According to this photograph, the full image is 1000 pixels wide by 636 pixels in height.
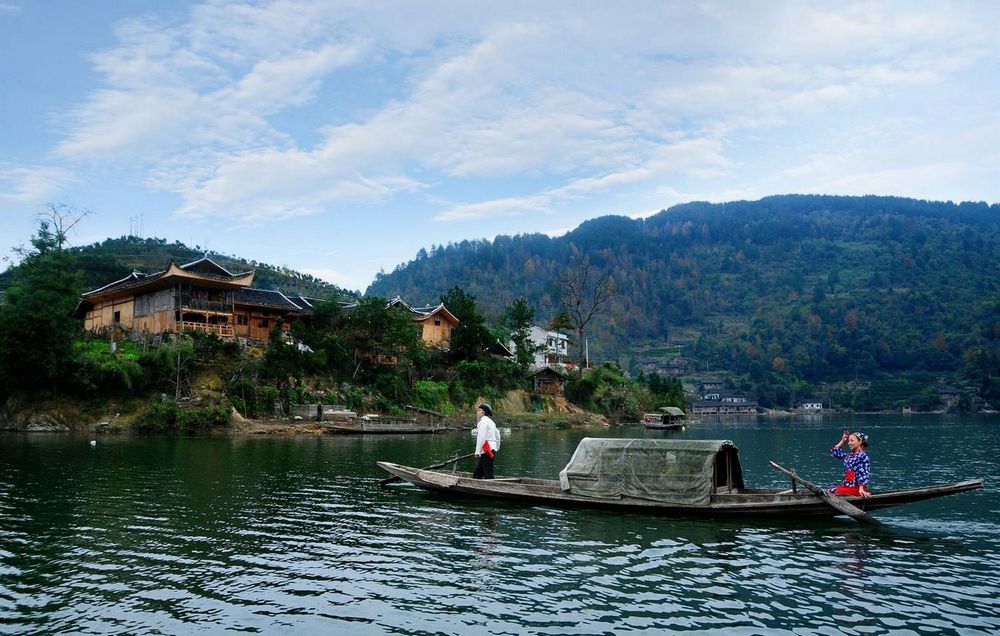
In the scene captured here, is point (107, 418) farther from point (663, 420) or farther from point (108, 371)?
point (663, 420)

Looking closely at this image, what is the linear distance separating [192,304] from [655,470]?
38.4m

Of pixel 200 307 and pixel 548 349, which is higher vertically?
pixel 200 307

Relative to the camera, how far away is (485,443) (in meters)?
16.9

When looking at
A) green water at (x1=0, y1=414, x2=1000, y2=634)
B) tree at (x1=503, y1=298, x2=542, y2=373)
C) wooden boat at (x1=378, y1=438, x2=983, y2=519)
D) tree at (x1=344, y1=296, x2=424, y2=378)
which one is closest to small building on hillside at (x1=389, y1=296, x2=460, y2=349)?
tree at (x1=344, y1=296, x2=424, y2=378)

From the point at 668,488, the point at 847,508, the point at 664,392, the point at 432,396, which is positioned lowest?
the point at 664,392

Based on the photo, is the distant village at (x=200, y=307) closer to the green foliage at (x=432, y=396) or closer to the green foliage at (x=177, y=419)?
the green foliage at (x=432, y=396)

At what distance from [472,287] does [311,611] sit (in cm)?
15925

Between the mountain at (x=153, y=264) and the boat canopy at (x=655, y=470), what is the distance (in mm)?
55223

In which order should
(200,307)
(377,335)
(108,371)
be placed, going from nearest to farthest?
(108,371) → (200,307) → (377,335)

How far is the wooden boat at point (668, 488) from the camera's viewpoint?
13.8m

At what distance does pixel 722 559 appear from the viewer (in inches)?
434

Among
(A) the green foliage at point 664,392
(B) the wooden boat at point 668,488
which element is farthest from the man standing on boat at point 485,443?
(A) the green foliage at point 664,392

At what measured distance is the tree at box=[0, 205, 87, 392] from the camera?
36.4 metres

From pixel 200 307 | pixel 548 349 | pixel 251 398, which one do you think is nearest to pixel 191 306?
pixel 200 307
